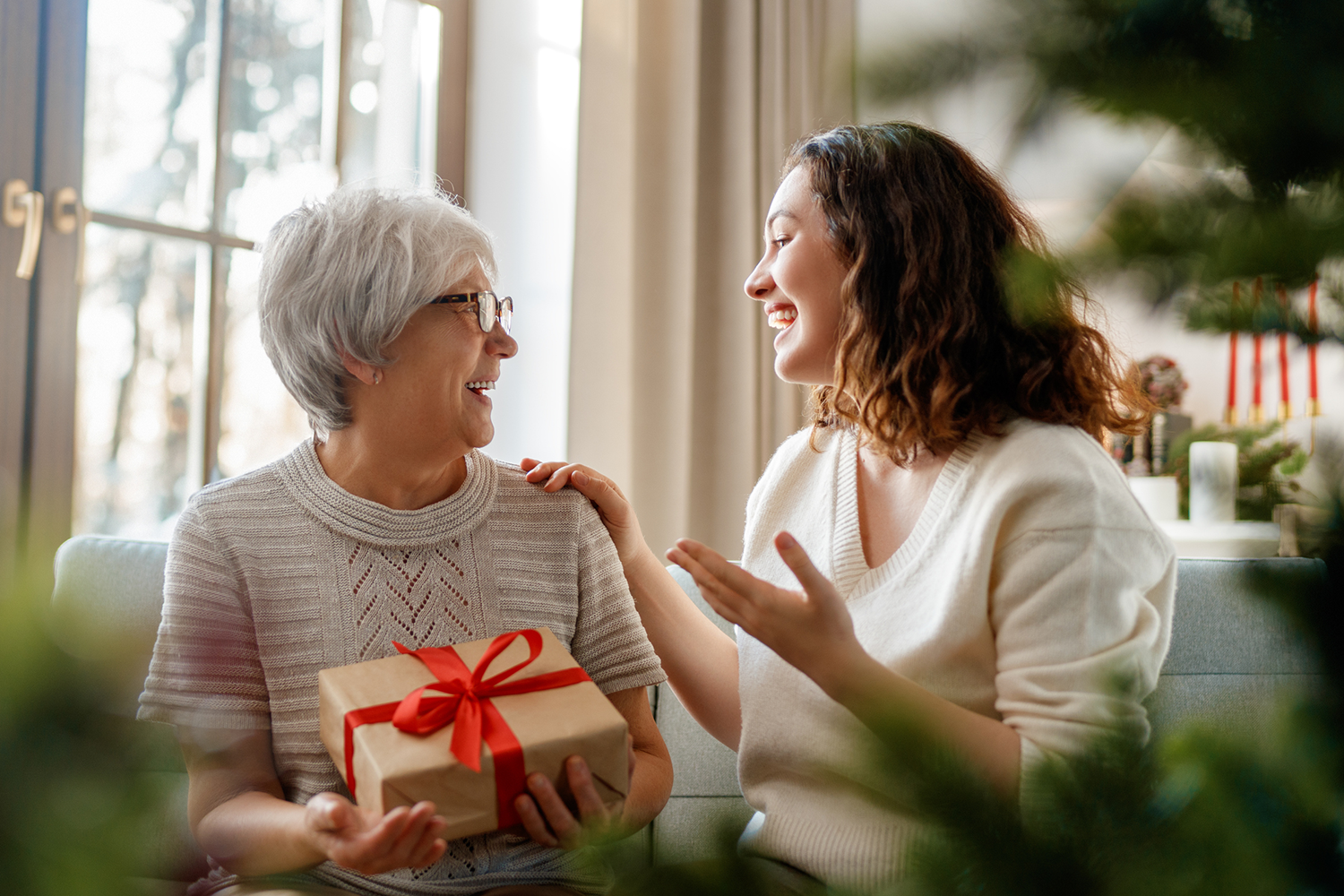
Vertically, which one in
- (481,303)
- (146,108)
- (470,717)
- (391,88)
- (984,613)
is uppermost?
(391,88)

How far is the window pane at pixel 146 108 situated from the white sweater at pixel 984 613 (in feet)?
5.90

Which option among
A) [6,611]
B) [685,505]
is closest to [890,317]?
[6,611]

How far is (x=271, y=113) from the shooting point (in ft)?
8.05

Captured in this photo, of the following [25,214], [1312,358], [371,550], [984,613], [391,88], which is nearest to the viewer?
[1312,358]

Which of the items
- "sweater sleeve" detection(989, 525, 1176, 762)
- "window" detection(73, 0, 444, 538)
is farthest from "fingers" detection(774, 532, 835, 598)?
"window" detection(73, 0, 444, 538)

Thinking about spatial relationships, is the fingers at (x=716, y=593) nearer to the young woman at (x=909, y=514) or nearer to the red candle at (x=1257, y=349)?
the young woman at (x=909, y=514)

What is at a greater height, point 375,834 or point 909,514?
point 909,514

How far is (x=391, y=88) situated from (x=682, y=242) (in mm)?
906

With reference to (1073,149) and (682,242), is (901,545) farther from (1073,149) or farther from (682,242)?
(682,242)

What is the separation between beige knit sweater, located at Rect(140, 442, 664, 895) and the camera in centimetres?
119

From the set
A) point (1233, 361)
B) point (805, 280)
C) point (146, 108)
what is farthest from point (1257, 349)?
point (146, 108)

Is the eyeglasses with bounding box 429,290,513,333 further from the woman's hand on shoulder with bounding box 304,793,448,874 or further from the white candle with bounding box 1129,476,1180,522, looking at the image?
the white candle with bounding box 1129,476,1180,522

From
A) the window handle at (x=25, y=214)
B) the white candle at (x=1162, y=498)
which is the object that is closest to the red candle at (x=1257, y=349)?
the window handle at (x=25, y=214)

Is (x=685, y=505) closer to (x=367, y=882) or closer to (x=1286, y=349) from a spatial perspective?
(x=367, y=882)
